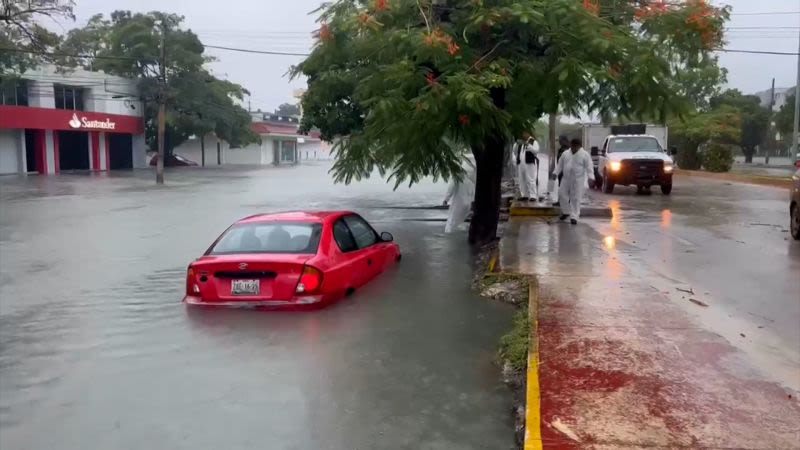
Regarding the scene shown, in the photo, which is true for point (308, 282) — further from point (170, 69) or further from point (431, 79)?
point (170, 69)

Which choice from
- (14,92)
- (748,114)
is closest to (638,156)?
(14,92)

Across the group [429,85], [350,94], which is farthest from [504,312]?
[350,94]

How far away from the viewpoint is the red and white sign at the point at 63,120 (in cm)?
4312

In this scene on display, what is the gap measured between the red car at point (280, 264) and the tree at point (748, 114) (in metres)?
55.1

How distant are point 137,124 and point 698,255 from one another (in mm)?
51607

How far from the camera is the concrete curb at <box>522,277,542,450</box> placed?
164 inches

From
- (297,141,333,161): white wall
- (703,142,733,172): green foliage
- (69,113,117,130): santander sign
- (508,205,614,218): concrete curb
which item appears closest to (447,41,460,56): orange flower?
(508,205,614,218): concrete curb

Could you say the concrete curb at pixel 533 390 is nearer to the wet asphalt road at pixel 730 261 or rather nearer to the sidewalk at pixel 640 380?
the sidewalk at pixel 640 380

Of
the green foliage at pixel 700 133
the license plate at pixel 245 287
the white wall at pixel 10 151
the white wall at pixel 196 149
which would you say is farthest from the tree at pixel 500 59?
→ the white wall at pixel 196 149

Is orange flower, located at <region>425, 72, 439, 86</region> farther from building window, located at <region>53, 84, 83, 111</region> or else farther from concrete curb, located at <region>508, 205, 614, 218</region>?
building window, located at <region>53, 84, 83, 111</region>

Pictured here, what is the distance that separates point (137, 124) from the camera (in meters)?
55.9

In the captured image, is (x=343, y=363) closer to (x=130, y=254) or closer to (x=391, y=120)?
(x=391, y=120)

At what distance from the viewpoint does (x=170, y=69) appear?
5406 centimetres

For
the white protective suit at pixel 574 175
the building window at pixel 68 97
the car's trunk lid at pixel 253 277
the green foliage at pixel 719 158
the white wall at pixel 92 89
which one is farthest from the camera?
the building window at pixel 68 97
